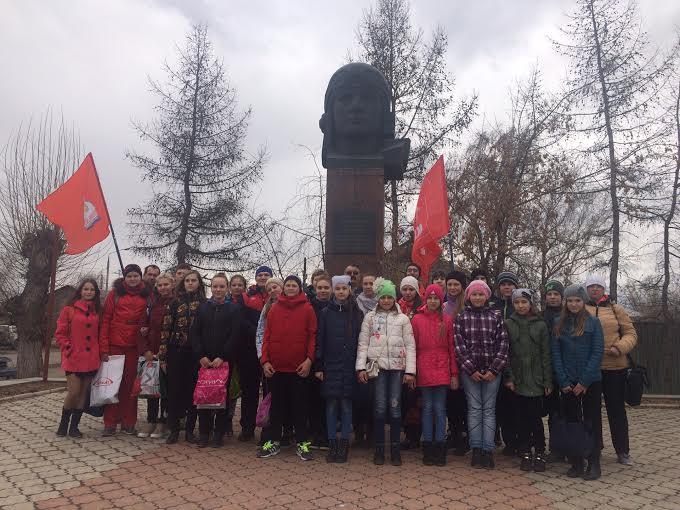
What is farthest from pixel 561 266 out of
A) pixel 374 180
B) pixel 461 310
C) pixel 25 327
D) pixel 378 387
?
pixel 25 327

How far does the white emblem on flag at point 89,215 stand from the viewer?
690 centimetres

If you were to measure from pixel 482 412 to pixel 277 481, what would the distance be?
5.98ft

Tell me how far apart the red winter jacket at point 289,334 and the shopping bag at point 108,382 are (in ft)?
5.62

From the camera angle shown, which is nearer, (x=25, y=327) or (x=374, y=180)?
(x=374, y=180)

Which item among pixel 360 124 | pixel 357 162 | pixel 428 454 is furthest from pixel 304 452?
pixel 360 124

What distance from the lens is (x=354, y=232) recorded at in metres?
7.85

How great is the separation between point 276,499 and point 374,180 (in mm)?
5535

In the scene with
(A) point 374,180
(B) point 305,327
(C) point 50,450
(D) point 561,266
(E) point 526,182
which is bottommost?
(C) point 50,450

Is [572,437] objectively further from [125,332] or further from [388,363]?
[125,332]

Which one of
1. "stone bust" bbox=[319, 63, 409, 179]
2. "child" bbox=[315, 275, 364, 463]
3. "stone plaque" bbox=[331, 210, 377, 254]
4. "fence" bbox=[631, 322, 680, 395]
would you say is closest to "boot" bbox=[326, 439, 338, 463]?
"child" bbox=[315, 275, 364, 463]

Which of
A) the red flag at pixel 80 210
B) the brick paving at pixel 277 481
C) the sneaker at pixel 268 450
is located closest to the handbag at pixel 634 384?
the brick paving at pixel 277 481

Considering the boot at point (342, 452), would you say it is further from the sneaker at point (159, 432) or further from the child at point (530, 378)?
the sneaker at point (159, 432)

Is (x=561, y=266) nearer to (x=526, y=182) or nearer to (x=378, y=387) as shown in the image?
(x=526, y=182)

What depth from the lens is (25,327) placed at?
1150cm
